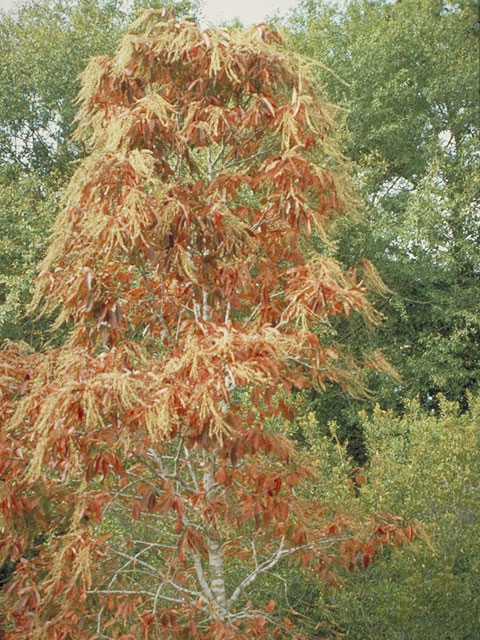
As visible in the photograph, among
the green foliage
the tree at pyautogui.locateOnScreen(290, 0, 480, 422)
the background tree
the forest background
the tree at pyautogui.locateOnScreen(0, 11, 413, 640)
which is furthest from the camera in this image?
the tree at pyautogui.locateOnScreen(290, 0, 480, 422)

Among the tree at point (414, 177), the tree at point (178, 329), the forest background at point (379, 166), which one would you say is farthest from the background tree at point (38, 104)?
the tree at point (178, 329)

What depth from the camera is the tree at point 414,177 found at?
11.2m

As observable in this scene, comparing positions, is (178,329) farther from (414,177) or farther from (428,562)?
(414,177)

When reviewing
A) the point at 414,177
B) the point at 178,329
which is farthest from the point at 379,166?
the point at 178,329

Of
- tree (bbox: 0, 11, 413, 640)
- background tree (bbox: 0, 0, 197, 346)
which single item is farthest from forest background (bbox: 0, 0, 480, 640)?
tree (bbox: 0, 11, 413, 640)

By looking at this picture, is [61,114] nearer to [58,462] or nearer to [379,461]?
[379,461]

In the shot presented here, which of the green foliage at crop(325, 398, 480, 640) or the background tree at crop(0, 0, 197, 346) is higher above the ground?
the background tree at crop(0, 0, 197, 346)

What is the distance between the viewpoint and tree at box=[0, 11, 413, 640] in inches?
116

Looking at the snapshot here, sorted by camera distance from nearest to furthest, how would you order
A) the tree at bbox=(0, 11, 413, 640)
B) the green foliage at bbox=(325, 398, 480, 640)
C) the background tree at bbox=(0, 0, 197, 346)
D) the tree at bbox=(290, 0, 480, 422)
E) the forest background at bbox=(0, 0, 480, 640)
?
1. the tree at bbox=(0, 11, 413, 640)
2. the green foliage at bbox=(325, 398, 480, 640)
3. the background tree at bbox=(0, 0, 197, 346)
4. the forest background at bbox=(0, 0, 480, 640)
5. the tree at bbox=(290, 0, 480, 422)

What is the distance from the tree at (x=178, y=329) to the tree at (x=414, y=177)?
7.17 meters

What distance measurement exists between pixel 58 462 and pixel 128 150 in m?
1.42

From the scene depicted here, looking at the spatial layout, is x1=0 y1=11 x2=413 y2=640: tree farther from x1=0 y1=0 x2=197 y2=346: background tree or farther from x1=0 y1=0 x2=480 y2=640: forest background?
x1=0 y1=0 x2=197 y2=346: background tree

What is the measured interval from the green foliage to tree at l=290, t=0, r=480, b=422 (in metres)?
5.23

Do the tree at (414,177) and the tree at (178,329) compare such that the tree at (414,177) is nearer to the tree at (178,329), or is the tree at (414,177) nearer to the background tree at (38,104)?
the background tree at (38,104)
